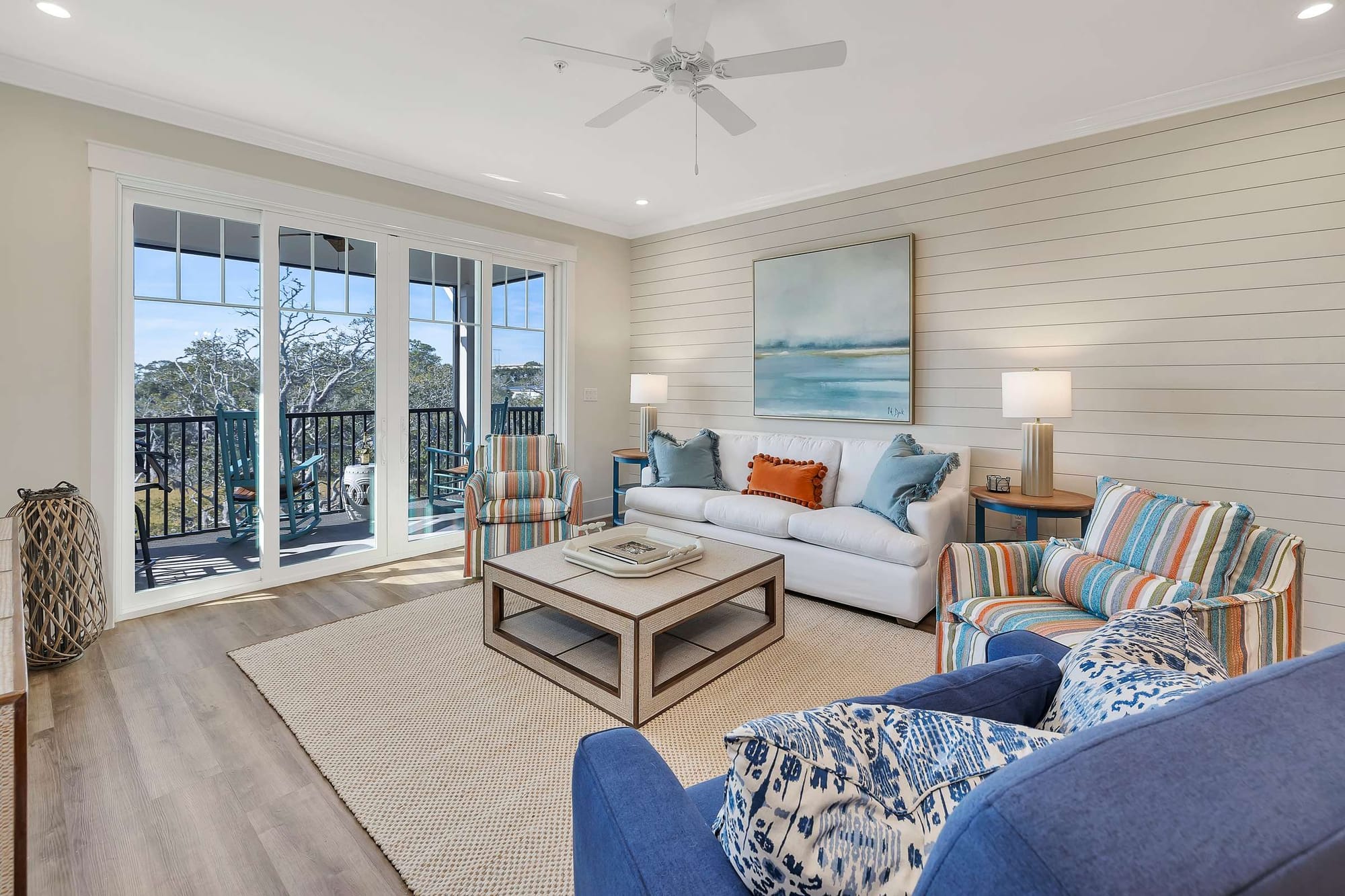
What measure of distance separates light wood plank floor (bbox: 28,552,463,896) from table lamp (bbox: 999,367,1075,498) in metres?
3.21

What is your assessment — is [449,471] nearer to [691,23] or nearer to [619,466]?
[619,466]

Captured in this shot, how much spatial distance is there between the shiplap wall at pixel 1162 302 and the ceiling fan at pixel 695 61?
1823mm

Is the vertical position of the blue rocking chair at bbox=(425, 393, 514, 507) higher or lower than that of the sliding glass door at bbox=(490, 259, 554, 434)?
lower

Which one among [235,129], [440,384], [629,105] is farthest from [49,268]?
[629,105]

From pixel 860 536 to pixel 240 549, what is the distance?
12.6ft

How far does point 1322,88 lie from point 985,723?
374 cm

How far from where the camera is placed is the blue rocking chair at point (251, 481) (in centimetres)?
373

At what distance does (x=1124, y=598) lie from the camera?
1.96 m

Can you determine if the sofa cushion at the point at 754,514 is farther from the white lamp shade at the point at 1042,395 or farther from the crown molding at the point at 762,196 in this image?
the crown molding at the point at 762,196

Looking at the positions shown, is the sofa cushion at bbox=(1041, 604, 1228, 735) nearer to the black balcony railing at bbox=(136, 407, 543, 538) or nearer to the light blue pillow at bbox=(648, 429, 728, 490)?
the light blue pillow at bbox=(648, 429, 728, 490)

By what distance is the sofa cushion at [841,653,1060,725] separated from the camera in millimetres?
972

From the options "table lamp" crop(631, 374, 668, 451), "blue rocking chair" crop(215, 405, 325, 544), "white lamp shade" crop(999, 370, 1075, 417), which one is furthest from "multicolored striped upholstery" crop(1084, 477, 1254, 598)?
"blue rocking chair" crop(215, 405, 325, 544)

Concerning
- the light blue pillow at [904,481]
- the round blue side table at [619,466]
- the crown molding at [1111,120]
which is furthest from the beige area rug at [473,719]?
the crown molding at [1111,120]

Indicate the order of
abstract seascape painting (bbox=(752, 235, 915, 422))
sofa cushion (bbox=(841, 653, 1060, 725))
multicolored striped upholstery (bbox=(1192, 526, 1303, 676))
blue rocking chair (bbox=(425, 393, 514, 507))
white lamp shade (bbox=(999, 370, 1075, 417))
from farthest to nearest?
blue rocking chair (bbox=(425, 393, 514, 507))
abstract seascape painting (bbox=(752, 235, 915, 422))
white lamp shade (bbox=(999, 370, 1075, 417))
multicolored striped upholstery (bbox=(1192, 526, 1303, 676))
sofa cushion (bbox=(841, 653, 1060, 725))
